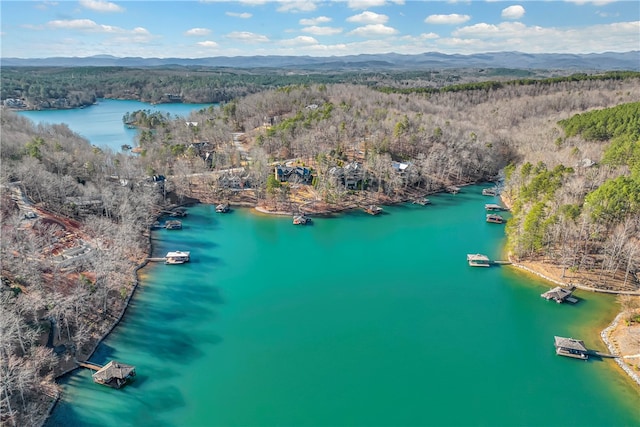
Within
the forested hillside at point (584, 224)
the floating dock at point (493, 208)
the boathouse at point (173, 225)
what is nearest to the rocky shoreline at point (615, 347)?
the forested hillside at point (584, 224)

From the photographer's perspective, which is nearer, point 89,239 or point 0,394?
point 0,394

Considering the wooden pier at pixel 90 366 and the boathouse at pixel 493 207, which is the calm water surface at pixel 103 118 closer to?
the wooden pier at pixel 90 366

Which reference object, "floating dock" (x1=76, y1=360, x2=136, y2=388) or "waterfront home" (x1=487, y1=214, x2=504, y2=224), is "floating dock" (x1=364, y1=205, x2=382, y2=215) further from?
"floating dock" (x1=76, y1=360, x2=136, y2=388)

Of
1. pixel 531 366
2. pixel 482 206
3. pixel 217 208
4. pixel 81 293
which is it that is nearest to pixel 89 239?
pixel 81 293

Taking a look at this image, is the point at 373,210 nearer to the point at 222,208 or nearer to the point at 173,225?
the point at 222,208

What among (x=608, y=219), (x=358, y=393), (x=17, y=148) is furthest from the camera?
(x=17, y=148)

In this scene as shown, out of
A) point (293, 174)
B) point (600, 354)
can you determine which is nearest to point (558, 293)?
point (600, 354)

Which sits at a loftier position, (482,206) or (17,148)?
(17,148)

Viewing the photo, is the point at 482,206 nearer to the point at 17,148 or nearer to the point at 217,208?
the point at 217,208
